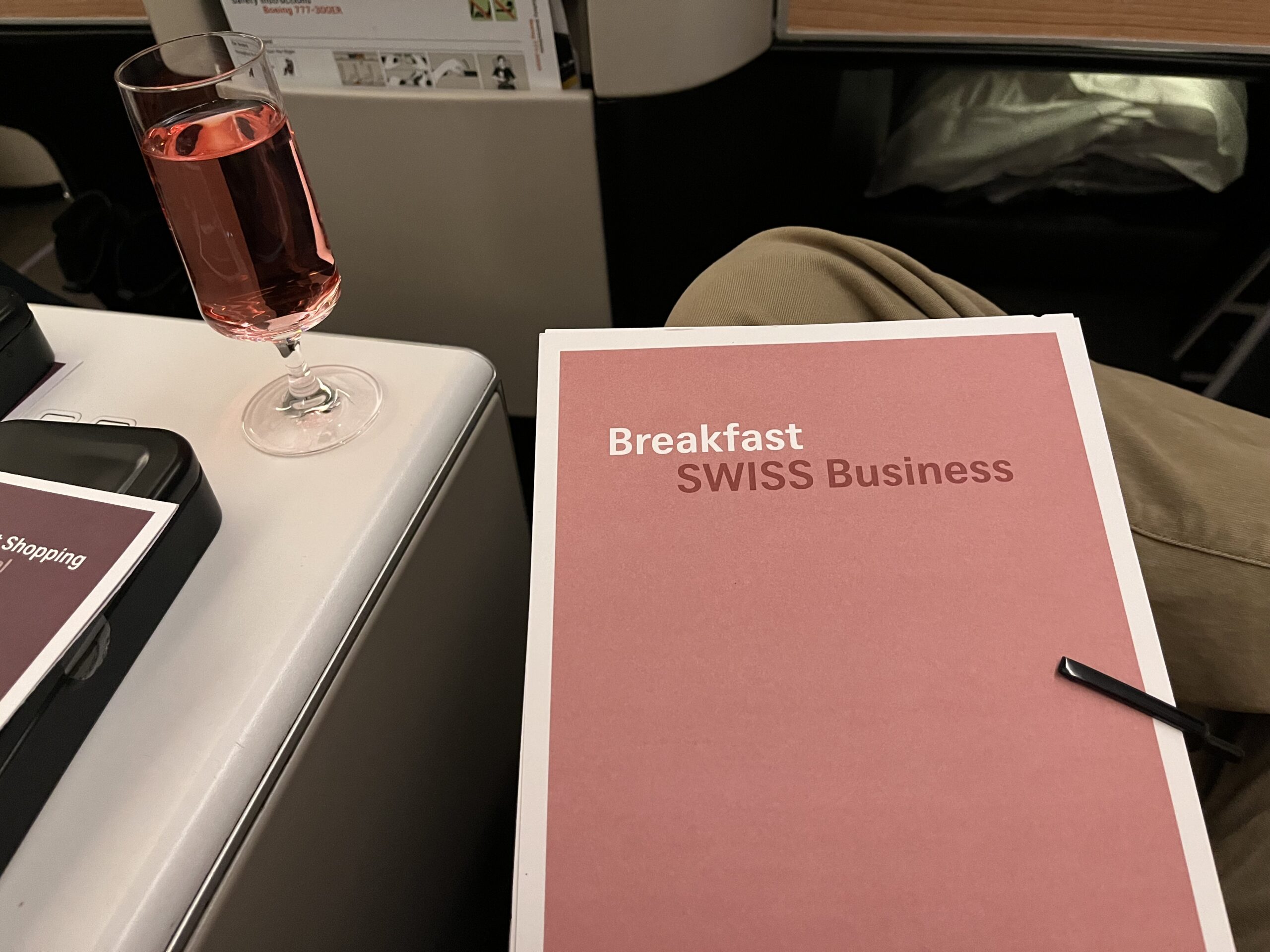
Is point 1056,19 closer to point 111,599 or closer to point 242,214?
point 242,214

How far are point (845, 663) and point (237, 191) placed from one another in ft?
1.28

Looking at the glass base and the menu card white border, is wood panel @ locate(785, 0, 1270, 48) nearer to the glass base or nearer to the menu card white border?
the glass base

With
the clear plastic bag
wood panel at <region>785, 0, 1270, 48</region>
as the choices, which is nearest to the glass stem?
wood panel at <region>785, 0, 1270, 48</region>

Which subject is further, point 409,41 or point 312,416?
point 409,41

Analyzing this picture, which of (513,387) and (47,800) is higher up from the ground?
(47,800)

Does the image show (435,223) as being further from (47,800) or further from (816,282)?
(47,800)

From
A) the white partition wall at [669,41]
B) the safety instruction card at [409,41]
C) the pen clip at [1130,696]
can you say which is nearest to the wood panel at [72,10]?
the safety instruction card at [409,41]

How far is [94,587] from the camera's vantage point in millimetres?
427

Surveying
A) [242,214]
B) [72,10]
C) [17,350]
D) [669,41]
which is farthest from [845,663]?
[72,10]

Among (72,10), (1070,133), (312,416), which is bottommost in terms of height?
(1070,133)

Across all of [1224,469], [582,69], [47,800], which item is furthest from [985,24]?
[47,800]

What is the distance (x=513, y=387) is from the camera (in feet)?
4.09

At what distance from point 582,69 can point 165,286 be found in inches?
34.2

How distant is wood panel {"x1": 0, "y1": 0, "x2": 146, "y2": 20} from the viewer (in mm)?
1008
